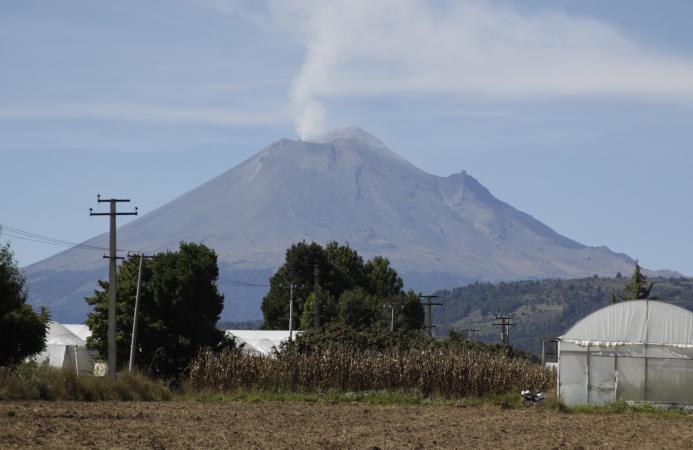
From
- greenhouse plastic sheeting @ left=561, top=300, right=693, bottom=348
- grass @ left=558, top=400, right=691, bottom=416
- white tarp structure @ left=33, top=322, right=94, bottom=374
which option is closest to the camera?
grass @ left=558, top=400, right=691, bottom=416

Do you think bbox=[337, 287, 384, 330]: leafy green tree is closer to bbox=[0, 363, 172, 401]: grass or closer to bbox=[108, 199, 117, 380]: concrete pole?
bbox=[108, 199, 117, 380]: concrete pole

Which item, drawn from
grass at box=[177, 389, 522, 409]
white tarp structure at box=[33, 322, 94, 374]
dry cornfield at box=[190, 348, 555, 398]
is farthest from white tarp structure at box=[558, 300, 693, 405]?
white tarp structure at box=[33, 322, 94, 374]

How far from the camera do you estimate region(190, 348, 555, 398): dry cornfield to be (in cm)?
5181

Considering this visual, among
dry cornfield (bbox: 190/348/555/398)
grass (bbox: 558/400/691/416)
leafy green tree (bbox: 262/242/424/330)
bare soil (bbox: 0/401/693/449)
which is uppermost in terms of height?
leafy green tree (bbox: 262/242/424/330)

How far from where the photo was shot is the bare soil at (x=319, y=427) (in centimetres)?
2956

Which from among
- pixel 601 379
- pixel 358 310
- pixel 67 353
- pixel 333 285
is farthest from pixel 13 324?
pixel 333 285

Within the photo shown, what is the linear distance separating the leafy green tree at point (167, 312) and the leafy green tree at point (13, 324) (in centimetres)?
1908

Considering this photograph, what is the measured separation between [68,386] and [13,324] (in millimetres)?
6981

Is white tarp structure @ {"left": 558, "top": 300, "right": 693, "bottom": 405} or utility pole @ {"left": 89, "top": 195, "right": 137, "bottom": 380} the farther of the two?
utility pole @ {"left": 89, "top": 195, "right": 137, "bottom": 380}

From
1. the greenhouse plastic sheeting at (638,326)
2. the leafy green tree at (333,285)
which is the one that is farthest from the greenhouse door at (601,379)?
the leafy green tree at (333,285)

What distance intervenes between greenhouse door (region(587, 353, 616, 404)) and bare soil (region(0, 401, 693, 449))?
10.7 ft

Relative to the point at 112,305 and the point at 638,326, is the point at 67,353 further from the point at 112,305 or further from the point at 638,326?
the point at 638,326

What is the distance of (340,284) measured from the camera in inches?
5113

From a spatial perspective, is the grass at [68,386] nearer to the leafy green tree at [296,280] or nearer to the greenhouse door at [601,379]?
the greenhouse door at [601,379]
